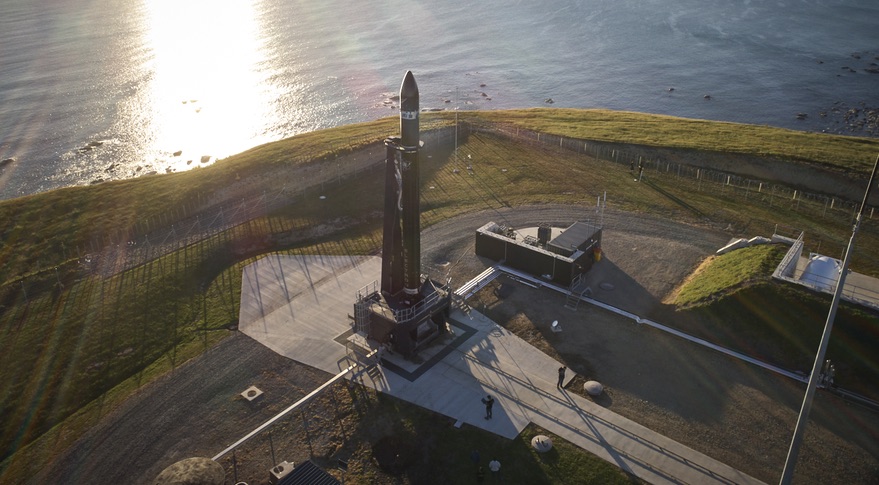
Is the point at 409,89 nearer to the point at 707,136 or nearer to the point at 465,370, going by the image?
the point at 465,370

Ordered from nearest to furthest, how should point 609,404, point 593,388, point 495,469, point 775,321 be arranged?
point 495,469
point 609,404
point 593,388
point 775,321

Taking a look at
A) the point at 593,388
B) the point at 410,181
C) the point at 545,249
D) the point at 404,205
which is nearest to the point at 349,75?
the point at 545,249

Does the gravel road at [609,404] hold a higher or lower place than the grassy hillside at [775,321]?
lower

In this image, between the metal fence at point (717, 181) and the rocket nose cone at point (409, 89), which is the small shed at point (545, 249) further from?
the metal fence at point (717, 181)

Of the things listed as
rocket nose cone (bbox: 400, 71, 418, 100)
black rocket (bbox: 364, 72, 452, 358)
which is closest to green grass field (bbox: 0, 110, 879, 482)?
black rocket (bbox: 364, 72, 452, 358)

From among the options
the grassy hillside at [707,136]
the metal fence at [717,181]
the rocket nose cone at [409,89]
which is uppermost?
the rocket nose cone at [409,89]

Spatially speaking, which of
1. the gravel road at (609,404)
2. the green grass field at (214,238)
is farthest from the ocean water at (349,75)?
the gravel road at (609,404)

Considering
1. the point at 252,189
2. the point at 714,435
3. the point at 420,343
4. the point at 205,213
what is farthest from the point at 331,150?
the point at 714,435

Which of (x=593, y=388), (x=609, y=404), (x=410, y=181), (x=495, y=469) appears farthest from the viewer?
(x=410, y=181)
